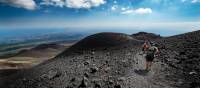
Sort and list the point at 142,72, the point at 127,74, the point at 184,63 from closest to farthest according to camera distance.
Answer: the point at 127,74, the point at 142,72, the point at 184,63

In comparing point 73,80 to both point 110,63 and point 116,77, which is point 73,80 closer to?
point 116,77

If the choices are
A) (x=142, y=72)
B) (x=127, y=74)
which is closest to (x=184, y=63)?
(x=142, y=72)

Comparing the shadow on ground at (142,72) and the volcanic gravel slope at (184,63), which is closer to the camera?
the volcanic gravel slope at (184,63)

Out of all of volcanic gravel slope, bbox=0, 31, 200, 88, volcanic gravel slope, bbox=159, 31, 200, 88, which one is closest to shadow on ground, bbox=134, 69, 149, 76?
volcanic gravel slope, bbox=0, 31, 200, 88

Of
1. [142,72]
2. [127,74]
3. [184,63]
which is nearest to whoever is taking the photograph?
[127,74]

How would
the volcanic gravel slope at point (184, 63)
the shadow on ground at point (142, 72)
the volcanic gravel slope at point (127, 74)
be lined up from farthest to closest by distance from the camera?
the shadow on ground at point (142, 72)
the volcanic gravel slope at point (127, 74)
the volcanic gravel slope at point (184, 63)

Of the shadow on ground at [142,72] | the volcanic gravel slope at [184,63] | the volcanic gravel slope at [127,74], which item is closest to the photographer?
the volcanic gravel slope at [184,63]

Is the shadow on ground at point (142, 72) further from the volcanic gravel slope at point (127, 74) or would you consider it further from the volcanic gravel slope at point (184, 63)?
the volcanic gravel slope at point (184, 63)

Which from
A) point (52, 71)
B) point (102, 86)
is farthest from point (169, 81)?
point (52, 71)

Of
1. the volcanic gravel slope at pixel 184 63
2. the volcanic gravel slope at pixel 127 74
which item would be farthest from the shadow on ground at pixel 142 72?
the volcanic gravel slope at pixel 184 63

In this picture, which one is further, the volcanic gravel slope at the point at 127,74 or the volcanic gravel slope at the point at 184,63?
the volcanic gravel slope at the point at 127,74

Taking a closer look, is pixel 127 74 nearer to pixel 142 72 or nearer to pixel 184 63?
pixel 142 72
